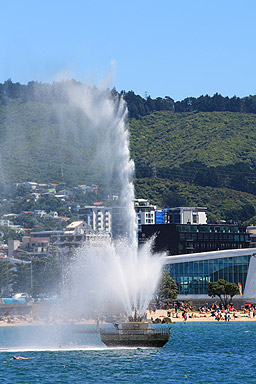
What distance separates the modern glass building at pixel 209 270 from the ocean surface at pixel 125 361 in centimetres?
6663

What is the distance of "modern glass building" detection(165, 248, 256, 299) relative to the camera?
17125cm

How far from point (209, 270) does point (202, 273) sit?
1553mm

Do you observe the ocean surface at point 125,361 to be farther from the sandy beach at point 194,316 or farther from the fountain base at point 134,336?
the sandy beach at point 194,316

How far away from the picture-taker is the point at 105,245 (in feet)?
288

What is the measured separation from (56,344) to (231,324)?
46573 mm

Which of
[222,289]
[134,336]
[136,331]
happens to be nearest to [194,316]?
[222,289]

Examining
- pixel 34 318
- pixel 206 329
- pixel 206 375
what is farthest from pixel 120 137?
pixel 206 375

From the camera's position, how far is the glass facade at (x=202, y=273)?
171 m

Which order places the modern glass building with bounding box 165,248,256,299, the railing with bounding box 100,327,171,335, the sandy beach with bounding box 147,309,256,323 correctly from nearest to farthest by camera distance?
the railing with bounding box 100,327,171,335
the sandy beach with bounding box 147,309,256,323
the modern glass building with bounding box 165,248,256,299

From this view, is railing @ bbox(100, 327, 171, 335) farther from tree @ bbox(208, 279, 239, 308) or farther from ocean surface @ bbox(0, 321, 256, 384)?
tree @ bbox(208, 279, 239, 308)

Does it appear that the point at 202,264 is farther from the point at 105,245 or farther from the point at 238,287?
the point at 105,245

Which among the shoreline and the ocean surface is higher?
the shoreline

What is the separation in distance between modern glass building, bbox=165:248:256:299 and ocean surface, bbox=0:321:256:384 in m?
66.6

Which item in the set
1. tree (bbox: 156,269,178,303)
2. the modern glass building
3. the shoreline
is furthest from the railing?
the modern glass building
